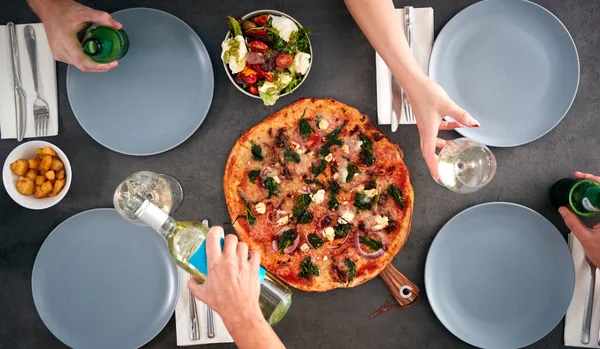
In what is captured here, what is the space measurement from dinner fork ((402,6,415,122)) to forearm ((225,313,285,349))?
101cm

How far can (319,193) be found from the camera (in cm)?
200

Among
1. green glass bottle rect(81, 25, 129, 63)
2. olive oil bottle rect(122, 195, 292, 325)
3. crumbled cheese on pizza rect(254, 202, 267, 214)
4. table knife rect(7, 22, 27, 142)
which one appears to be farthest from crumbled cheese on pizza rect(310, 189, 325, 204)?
table knife rect(7, 22, 27, 142)

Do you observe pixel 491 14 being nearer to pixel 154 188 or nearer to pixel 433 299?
pixel 433 299

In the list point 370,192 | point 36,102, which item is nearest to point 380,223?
point 370,192

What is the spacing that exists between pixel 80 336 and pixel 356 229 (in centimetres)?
129

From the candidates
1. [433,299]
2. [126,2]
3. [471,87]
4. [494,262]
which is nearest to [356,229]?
[433,299]

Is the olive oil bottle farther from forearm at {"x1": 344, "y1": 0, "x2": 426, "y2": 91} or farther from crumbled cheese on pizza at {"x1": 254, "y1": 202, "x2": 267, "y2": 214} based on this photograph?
forearm at {"x1": 344, "y1": 0, "x2": 426, "y2": 91}

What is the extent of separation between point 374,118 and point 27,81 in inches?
59.2

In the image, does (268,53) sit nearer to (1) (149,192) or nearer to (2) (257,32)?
(2) (257,32)

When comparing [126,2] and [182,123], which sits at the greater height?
[126,2]

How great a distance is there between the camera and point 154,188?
2002 mm

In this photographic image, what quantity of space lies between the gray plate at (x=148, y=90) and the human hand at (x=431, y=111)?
856 mm

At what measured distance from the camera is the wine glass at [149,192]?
1.87m

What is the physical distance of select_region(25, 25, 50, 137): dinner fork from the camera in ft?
6.46
